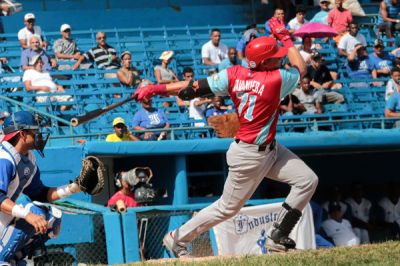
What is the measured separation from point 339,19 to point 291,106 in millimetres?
3388

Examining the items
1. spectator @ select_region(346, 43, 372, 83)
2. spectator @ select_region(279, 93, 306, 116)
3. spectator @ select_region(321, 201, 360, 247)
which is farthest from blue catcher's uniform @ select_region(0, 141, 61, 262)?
spectator @ select_region(346, 43, 372, 83)

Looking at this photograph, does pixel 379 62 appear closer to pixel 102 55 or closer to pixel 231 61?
pixel 231 61

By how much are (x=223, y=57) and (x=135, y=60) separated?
4.69 ft

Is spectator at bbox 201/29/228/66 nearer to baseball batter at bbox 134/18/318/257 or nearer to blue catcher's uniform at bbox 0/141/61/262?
baseball batter at bbox 134/18/318/257

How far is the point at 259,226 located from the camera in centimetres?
1217

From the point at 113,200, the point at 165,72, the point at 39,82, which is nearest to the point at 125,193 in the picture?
the point at 113,200

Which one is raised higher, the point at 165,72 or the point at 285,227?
the point at 165,72

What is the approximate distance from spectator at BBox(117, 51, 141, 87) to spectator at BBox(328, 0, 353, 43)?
4.04m

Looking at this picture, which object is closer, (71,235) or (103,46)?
(71,235)

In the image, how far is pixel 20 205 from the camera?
720 centimetres

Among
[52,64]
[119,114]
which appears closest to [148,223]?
[119,114]

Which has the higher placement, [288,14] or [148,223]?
[288,14]

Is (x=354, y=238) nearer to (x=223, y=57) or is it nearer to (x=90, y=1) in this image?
(x=223, y=57)

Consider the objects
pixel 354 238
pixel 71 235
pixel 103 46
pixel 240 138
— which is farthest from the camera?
pixel 103 46
